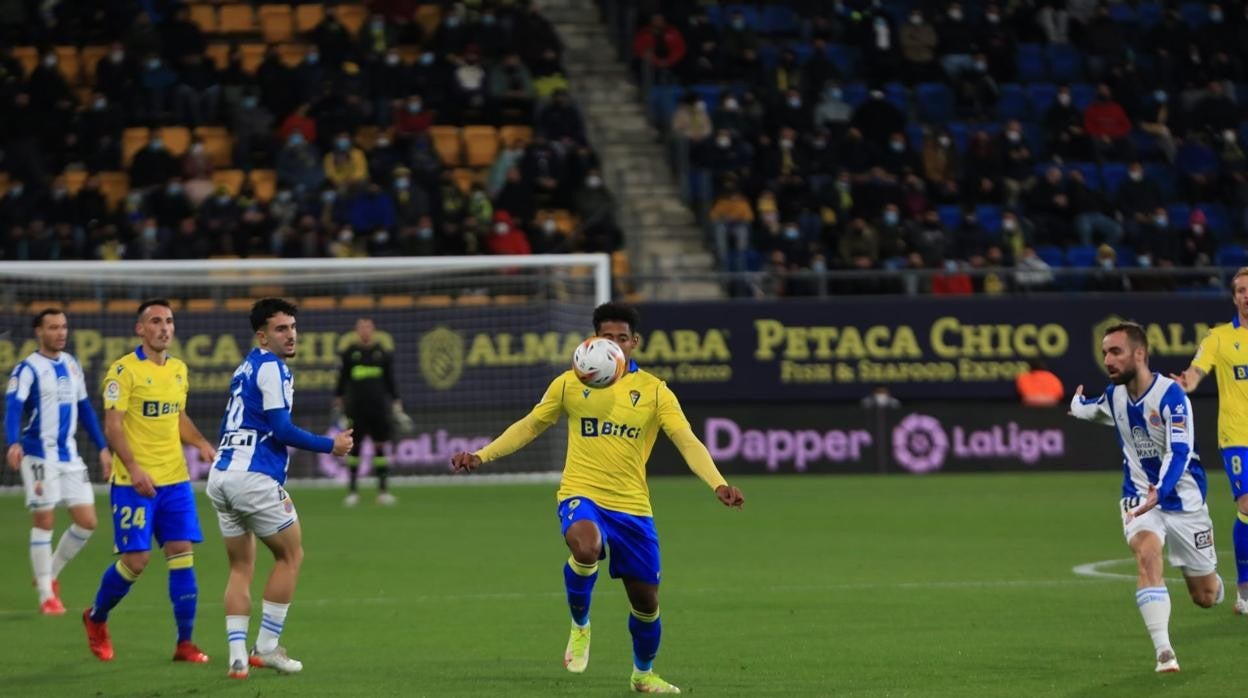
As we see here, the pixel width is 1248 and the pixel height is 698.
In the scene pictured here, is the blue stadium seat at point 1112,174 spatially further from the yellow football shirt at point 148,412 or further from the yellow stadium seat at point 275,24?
the yellow football shirt at point 148,412

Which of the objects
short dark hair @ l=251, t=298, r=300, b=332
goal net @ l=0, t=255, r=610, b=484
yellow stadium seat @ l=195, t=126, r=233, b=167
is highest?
yellow stadium seat @ l=195, t=126, r=233, b=167

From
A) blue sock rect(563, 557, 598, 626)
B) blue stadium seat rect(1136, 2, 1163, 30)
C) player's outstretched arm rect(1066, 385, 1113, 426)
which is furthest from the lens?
blue stadium seat rect(1136, 2, 1163, 30)

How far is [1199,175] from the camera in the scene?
32.0m

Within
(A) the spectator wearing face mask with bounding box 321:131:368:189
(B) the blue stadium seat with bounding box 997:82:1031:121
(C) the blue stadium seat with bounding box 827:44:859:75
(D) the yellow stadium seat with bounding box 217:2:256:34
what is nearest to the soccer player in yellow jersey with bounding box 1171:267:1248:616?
(A) the spectator wearing face mask with bounding box 321:131:368:189

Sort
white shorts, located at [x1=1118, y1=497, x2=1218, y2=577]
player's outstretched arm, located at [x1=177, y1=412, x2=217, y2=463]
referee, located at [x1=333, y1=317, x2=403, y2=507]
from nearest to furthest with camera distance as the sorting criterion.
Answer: white shorts, located at [x1=1118, y1=497, x2=1218, y2=577] → player's outstretched arm, located at [x1=177, y1=412, x2=217, y2=463] → referee, located at [x1=333, y1=317, x2=403, y2=507]

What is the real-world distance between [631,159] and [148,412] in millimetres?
21675

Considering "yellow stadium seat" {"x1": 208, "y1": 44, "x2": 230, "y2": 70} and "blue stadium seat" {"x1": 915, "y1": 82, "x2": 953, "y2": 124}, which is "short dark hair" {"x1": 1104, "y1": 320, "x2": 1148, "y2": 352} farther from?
"blue stadium seat" {"x1": 915, "y1": 82, "x2": 953, "y2": 124}

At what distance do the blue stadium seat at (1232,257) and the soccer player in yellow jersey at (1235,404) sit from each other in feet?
59.1

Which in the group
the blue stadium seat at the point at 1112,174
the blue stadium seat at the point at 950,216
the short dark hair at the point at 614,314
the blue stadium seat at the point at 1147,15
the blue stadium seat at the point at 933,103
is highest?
the blue stadium seat at the point at 1147,15

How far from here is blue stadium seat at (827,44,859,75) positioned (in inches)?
1336

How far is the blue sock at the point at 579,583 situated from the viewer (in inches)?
395

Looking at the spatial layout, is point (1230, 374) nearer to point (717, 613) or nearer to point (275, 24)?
point (717, 613)

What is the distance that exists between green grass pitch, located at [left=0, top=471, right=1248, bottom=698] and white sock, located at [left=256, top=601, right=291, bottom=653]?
0.18 meters

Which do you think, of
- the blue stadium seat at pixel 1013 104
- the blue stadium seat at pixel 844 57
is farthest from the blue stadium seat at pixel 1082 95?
the blue stadium seat at pixel 844 57
